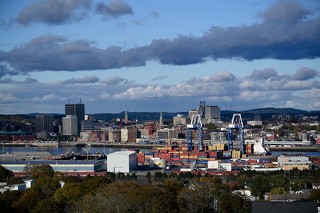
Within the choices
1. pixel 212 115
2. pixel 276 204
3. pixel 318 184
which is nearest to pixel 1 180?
pixel 318 184

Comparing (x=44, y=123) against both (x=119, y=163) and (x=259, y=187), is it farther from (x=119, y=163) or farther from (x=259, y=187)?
(x=259, y=187)

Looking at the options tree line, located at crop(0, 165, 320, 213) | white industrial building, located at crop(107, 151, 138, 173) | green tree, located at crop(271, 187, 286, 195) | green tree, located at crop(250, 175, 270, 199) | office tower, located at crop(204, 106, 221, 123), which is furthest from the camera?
office tower, located at crop(204, 106, 221, 123)

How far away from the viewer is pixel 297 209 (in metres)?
7.08

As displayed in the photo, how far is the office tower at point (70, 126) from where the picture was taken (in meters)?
54.9

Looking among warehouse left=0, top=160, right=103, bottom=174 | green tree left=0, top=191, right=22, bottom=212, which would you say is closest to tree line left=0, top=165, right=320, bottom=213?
green tree left=0, top=191, right=22, bottom=212

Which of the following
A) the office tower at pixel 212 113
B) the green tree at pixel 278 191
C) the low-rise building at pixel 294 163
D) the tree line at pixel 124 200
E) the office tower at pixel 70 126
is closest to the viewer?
the tree line at pixel 124 200

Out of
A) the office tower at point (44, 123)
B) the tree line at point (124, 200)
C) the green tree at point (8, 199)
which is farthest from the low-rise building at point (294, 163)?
the office tower at point (44, 123)

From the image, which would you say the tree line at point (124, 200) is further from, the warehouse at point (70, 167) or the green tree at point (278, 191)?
the warehouse at point (70, 167)

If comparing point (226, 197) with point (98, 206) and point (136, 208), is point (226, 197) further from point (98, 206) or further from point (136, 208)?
point (98, 206)

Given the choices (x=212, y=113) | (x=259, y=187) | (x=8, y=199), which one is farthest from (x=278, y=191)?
(x=212, y=113)

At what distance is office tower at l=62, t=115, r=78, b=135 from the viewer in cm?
5491

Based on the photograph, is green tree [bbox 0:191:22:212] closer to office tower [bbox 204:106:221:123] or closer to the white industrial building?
the white industrial building

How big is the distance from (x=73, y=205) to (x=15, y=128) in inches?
1840

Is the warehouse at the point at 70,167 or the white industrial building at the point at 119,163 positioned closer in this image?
the warehouse at the point at 70,167
